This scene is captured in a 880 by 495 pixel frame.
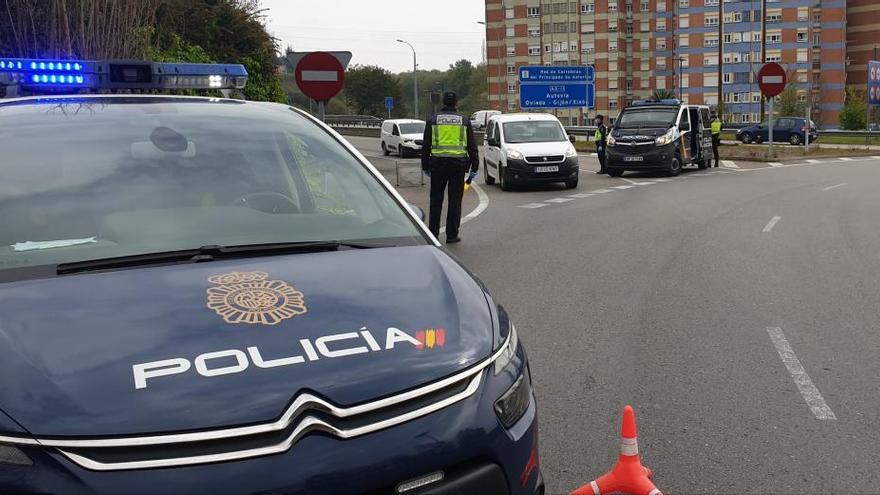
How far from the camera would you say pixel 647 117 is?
24906 millimetres

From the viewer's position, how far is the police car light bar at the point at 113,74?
4.82 m

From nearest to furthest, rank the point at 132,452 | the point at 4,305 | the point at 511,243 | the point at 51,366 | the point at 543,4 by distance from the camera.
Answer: the point at 132,452 → the point at 51,366 → the point at 4,305 → the point at 511,243 → the point at 543,4

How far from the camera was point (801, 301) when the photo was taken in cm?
776

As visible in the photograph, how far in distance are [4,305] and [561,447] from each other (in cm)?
271

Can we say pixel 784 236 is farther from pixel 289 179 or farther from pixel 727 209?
pixel 289 179

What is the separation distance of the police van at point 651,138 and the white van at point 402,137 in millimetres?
13898

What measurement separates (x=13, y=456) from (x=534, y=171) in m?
19.0

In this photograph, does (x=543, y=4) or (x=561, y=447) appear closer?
(x=561, y=447)

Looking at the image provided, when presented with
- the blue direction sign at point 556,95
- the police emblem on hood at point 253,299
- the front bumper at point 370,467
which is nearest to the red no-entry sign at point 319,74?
the police emblem on hood at point 253,299

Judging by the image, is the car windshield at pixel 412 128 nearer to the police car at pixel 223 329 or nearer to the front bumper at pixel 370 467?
the police car at pixel 223 329

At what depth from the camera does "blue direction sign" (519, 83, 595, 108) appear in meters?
39.3

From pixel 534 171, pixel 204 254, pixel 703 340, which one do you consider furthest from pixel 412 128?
pixel 204 254

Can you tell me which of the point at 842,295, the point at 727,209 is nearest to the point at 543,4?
the point at 727,209

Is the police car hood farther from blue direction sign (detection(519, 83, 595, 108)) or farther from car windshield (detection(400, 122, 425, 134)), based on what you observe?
blue direction sign (detection(519, 83, 595, 108))
